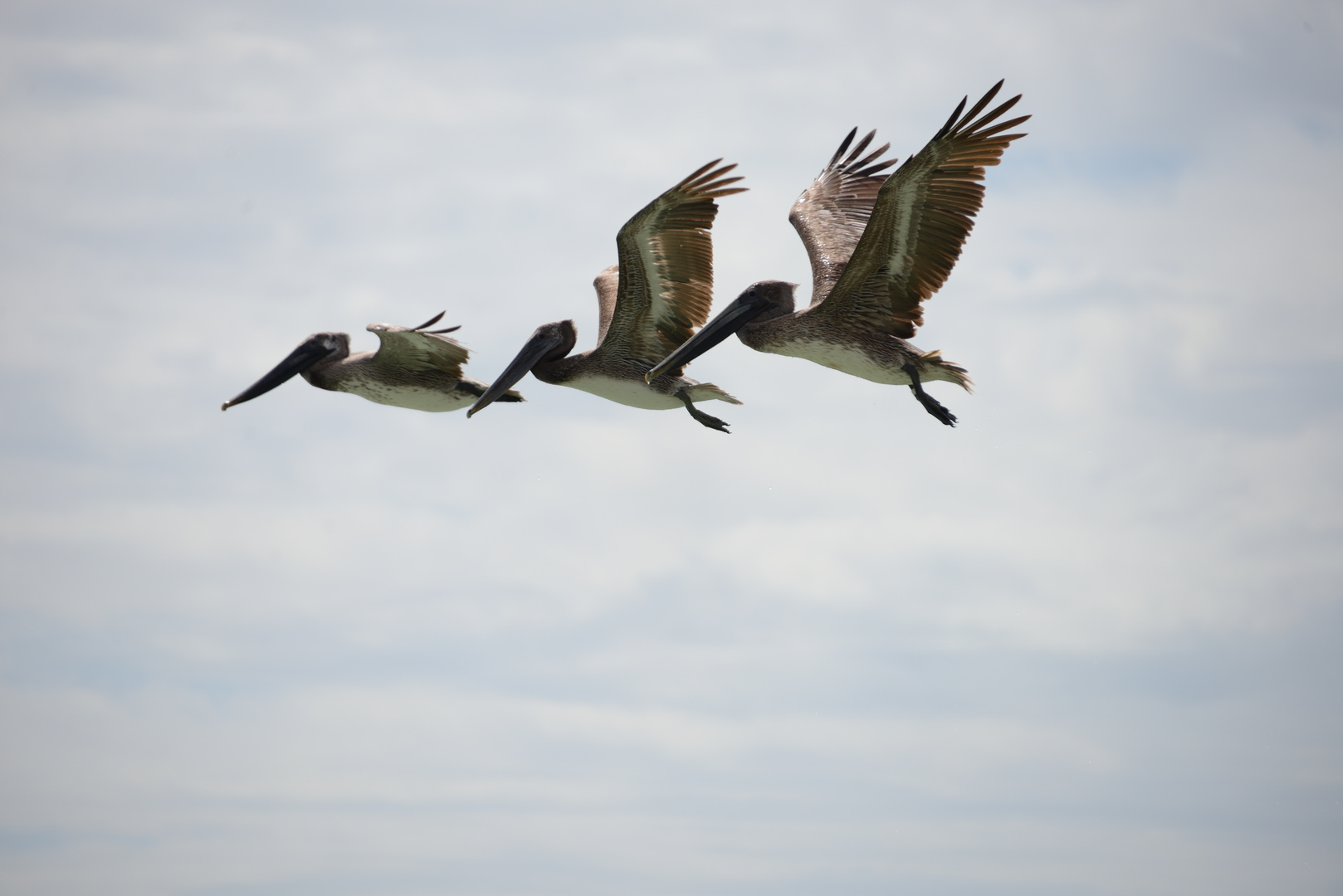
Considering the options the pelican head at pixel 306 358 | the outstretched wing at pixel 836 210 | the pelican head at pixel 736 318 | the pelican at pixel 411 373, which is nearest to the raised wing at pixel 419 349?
the pelican at pixel 411 373

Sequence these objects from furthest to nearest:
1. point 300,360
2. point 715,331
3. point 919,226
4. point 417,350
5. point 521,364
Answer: point 300,360 < point 521,364 < point 417,350 < point 715,331 < point 919,226

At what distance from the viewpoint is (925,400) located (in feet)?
47.3

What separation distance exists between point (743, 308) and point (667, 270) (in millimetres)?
868

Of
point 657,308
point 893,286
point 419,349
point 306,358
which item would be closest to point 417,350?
point 419,349

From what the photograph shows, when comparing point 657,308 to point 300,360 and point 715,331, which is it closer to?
point 715,331

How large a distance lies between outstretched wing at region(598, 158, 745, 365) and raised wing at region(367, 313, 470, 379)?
165 cm

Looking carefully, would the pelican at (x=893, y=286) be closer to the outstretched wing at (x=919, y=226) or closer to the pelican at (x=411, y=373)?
the outstretched wing at (x=919, y=226)

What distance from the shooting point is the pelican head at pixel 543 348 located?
55.7 ft

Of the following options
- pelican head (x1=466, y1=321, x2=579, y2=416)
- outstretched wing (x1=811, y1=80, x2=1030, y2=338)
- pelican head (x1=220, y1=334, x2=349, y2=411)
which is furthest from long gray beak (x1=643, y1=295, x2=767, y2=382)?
pelican head (x1=220, y1=334, x2=349, y2=411)

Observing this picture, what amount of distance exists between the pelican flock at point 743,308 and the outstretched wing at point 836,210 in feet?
0.07

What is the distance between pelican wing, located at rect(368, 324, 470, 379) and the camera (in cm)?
1617

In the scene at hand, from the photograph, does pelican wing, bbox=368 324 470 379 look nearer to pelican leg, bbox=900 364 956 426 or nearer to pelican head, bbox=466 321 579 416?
pelican head, bbox=466 321 579 416

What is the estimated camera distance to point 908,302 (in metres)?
14.5

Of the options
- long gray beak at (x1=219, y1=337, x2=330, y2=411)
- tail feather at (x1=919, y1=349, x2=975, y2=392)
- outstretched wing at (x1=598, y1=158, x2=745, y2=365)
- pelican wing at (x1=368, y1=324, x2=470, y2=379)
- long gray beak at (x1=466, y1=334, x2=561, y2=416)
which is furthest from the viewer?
long gray beak at (x1=219, y1=337, x2=330, y2=411)
